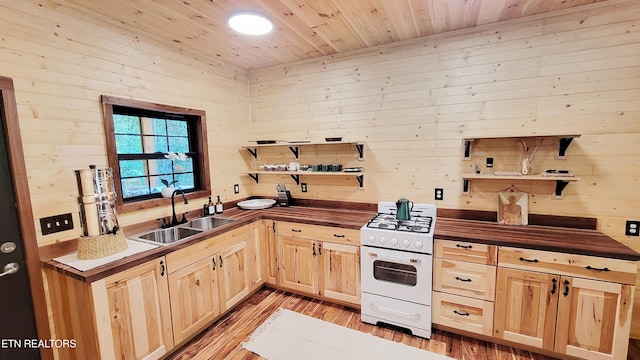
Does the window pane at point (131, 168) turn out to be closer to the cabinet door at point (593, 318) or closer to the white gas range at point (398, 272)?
the white gas range at point (398, 272)

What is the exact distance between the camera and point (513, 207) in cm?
245

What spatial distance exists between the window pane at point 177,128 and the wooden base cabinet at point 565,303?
128 inches

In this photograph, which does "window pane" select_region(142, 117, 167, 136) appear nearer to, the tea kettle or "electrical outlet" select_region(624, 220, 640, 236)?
the tea kettle

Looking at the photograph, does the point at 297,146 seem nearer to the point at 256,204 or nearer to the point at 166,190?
the point at 256,204

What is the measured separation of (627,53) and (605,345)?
7.09ft

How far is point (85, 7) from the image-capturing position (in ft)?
6.56

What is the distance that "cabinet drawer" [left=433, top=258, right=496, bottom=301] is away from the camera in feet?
6.98

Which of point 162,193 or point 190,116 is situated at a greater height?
point 190,116

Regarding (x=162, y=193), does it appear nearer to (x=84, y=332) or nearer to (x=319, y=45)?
(x=84, y=332)

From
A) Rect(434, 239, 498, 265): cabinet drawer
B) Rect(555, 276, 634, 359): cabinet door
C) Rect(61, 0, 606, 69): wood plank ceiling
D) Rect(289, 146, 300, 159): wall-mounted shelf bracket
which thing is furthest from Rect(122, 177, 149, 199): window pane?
Rect(555, 276, 634, 359): cabinet door

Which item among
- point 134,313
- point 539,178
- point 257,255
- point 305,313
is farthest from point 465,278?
point 134,313

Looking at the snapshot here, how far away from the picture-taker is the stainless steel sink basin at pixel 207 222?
281 cm

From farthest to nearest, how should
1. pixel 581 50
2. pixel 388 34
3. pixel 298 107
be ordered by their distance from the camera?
pixel 298 107 → pixel 388 34 → pixel 581 50

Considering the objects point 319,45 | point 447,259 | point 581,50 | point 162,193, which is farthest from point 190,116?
point 581,50
